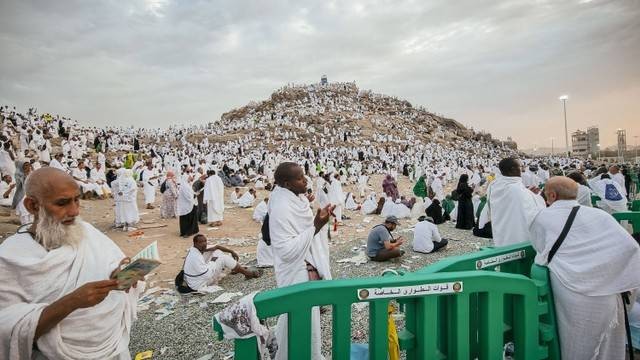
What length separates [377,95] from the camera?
79000 millimetres

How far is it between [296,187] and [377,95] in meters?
79.6

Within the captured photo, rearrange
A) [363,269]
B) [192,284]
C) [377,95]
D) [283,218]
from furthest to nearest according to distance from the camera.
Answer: [377,95], [363,269], [192,284], [283,218]

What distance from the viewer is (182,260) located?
24.3ft

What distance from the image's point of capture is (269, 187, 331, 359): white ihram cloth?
2605mm

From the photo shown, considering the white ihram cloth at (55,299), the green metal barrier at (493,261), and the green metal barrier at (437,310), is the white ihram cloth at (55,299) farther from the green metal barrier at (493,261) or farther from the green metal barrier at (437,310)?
the green metal barrier at (493,261)

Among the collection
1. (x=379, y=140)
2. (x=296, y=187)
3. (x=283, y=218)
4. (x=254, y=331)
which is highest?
(x=379, y=140)

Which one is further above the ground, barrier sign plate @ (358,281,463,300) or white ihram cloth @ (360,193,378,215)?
barrier sign plate @ (358,281,463,300)

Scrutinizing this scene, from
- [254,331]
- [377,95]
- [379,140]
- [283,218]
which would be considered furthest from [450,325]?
[377,95]

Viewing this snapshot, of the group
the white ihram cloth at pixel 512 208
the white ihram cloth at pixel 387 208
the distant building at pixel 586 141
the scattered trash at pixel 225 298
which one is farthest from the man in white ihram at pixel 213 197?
the distant building at pixel 586 141

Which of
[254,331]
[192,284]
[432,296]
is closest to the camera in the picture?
[254,331]

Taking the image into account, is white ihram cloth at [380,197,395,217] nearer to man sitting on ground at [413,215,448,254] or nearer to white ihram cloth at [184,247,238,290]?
man sitting on ground at [413,215,448,254]

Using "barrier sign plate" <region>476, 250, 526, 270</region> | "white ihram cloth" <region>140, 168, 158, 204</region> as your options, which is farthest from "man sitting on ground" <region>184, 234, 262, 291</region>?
"white ihram cloth" <region>140, 168, 158, 204</region>

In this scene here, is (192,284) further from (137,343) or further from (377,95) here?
(377,95)

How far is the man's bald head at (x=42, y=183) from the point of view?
168cm
